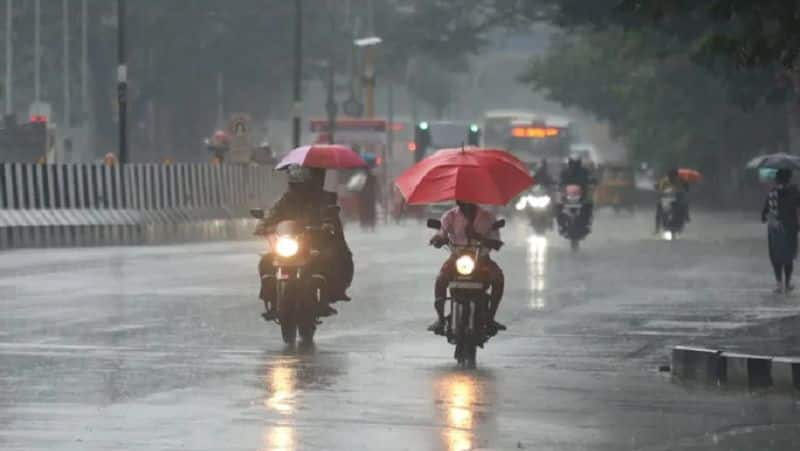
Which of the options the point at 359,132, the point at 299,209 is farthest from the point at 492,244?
the point at 359,132

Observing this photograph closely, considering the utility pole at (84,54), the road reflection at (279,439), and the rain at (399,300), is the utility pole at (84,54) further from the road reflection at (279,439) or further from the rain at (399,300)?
the road reflection at (279,439)

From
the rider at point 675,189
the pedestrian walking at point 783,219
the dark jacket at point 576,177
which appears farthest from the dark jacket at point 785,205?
the rider at point 675,189

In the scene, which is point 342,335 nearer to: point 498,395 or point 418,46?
point 498,395

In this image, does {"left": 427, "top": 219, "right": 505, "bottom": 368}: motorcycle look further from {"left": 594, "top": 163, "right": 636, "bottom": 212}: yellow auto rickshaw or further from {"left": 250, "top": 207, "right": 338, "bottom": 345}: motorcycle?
{"left": 594, "top": 163, "right": 636, "bottom": 212}: yellow auto rickshaw

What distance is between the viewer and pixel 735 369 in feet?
55.3

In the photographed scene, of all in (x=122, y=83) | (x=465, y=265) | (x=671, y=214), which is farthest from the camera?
(x=122, y=83)

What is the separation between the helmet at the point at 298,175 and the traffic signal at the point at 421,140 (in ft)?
201

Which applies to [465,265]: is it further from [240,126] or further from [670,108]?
[670,108]

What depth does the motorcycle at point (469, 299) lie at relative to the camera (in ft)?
60.9

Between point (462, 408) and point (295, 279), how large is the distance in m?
5.57

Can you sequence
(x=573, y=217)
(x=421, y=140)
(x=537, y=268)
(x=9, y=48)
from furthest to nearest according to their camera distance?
(x=9, y=48), (x=421, y=140), (x=573, y=217), (x=537, y=268)

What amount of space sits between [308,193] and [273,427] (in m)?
7.18

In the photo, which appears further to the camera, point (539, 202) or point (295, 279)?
point (539, 202)

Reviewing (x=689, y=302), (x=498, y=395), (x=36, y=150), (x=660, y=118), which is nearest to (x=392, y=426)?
(x=498, y=395)
